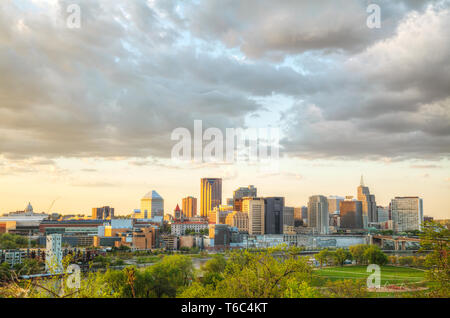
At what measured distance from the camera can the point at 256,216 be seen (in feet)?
211

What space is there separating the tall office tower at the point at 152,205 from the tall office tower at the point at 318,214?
33.6 m

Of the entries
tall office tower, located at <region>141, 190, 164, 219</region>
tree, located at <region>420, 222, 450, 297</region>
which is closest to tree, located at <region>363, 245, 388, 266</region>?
tree, located at <region>420, 222, 450, 297</region>

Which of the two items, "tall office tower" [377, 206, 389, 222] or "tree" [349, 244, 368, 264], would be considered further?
"tall office tower" [377, 206, 389, 222]

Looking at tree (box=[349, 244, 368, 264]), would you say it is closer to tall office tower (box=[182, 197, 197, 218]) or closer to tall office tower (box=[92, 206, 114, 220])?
tall office tower (box=[92, 206, 114, 220])

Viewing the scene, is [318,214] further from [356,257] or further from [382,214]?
[356,257]

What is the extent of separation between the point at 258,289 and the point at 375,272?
23800 millimetres

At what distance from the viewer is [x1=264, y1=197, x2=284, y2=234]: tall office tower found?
6356 cm

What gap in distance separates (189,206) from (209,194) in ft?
21.8

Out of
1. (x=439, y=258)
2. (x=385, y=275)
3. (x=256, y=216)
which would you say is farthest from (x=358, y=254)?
(x=256, y=216)

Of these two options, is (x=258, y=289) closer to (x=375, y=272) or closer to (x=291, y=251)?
(x=291, y=251)

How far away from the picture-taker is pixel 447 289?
8.12 m

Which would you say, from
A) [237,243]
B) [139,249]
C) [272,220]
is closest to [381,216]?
[272,220]

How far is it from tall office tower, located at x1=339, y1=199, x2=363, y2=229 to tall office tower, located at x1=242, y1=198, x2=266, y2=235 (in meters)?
30.4
